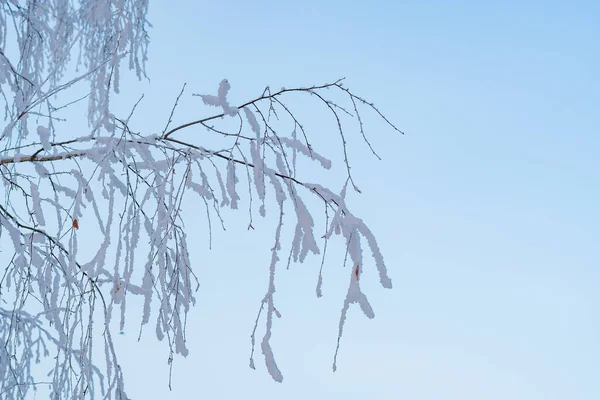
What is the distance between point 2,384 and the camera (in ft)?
7.00

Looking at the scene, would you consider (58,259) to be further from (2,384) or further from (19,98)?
(19,98)

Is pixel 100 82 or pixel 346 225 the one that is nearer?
pixel 346 225

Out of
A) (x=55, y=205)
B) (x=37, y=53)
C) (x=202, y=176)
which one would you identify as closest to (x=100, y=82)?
(x=37, y=53)

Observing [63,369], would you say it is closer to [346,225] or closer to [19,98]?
[346,225]

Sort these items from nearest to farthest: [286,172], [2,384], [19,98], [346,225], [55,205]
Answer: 1. [346,225]
2. [286,172]
3. [55,205]
4. [2,384]
5. [19,98]

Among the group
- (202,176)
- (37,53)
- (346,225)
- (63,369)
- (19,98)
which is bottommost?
(63,369)

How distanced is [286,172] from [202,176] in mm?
262

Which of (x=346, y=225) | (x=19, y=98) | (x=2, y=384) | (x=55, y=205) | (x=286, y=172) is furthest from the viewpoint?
(x=19, y=98)

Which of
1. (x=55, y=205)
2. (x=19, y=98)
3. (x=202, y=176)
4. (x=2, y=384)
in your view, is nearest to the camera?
(x=202, y=176)

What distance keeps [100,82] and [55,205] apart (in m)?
0.82

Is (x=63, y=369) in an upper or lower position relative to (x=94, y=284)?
lower

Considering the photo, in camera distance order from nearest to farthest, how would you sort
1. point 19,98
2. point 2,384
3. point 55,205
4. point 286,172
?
point 286,172
point 55,205
point 2,384
point 19,98

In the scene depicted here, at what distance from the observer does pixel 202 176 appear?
172 centimetres

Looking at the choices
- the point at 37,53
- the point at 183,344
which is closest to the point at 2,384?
the point at 183,344
